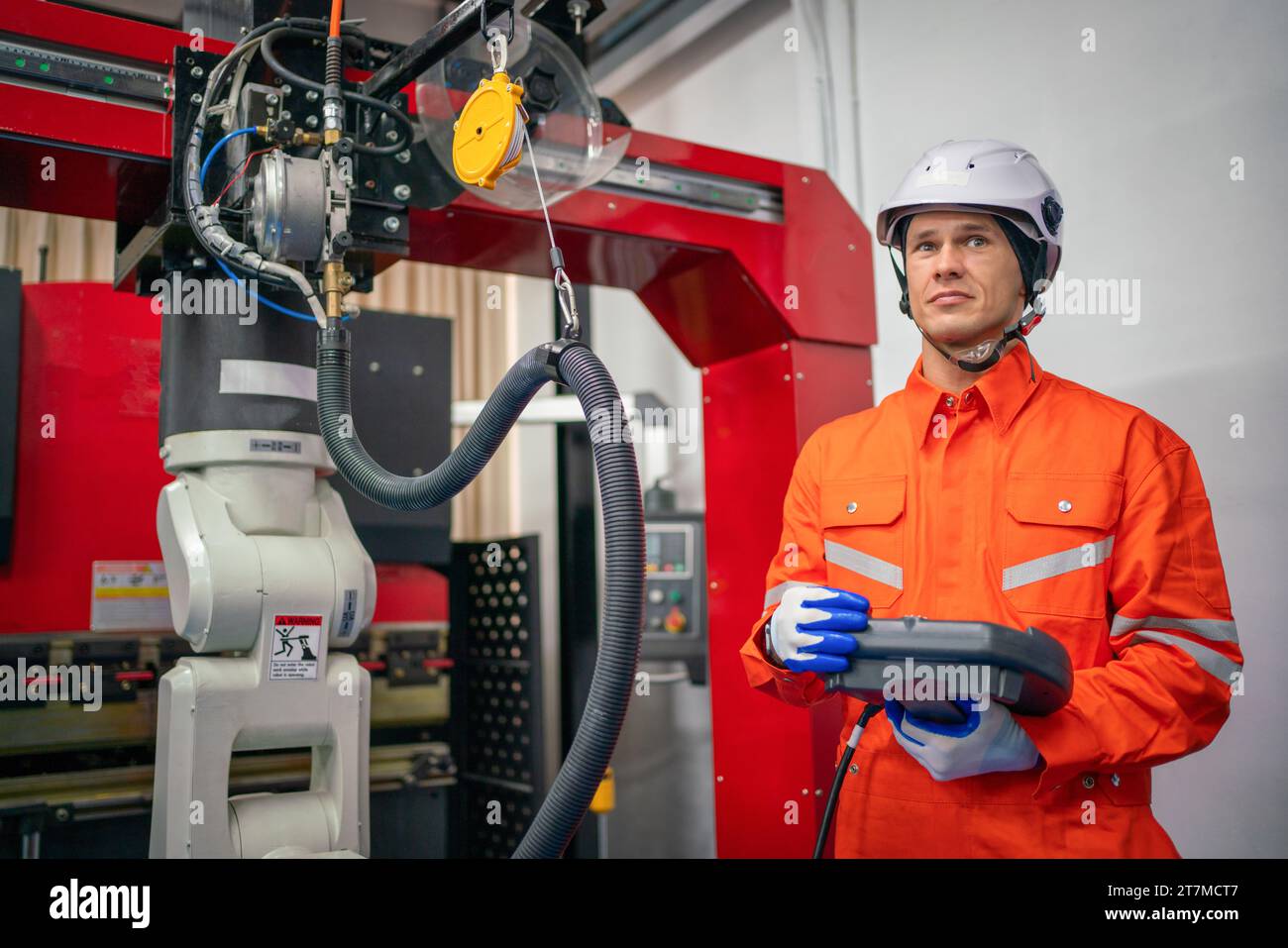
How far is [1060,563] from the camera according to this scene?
4.71ft

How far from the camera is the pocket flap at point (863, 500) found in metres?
1.57

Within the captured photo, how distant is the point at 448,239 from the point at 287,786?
105cm

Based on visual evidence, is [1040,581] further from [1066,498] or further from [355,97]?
[355,97]

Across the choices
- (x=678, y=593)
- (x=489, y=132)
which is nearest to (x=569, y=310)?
(x=489, y=132)

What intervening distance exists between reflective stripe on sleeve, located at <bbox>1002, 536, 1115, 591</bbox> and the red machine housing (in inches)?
24.3

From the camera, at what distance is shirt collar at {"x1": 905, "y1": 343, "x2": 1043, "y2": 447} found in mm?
1542

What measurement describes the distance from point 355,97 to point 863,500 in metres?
0.91

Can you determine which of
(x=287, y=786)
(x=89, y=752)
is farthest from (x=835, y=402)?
Answer: (x=89, y=752)

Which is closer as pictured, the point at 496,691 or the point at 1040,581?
the point at 1040,581

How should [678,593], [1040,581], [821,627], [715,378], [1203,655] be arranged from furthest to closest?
1. [678,593]
2. [715,378]
3. [1040,581]
4. [1203,655]
5. [821,627]

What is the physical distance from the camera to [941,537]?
1.53 m

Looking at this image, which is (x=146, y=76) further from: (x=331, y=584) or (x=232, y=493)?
(x=331, y=584)

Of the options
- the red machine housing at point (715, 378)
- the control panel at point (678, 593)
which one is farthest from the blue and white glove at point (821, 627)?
the control panel at point (678, 593)
